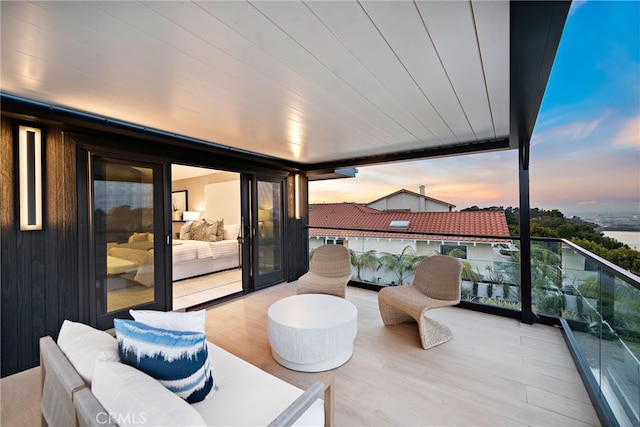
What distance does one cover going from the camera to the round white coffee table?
2.19 meters

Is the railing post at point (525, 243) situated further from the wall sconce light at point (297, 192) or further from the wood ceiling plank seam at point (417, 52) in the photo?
the wall sconce light at point (297, 192)

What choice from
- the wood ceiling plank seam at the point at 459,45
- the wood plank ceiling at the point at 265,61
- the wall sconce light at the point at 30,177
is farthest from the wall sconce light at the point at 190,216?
the wood ceiling plank seam at the point at 459,45

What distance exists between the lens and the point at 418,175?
23.6 ft

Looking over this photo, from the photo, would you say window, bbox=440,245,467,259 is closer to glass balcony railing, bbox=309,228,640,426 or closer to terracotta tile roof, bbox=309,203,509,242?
glass balcony railing, bbox=309,228,640,426

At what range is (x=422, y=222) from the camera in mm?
5129

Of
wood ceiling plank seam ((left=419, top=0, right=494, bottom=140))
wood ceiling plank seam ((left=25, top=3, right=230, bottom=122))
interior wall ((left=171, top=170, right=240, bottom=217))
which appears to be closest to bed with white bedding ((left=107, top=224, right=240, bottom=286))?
interior wall ((left=171, top=170, right=240, bottom=217))

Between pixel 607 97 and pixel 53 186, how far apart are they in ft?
19.3

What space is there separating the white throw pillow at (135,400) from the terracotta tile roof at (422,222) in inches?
145

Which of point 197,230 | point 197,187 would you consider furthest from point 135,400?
point 197,187

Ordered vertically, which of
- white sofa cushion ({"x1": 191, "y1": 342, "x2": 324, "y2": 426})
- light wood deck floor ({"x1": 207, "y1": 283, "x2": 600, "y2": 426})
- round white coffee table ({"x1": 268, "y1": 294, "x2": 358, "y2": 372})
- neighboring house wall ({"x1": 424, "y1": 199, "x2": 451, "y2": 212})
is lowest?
light wood deck floor ({"x1": 207, "y1": 283, "x2": 600, "y2": 426})

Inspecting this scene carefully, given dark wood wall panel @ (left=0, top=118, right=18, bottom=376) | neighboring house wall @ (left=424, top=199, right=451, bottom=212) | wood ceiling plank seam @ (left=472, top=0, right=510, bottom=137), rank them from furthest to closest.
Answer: neighboring house wall @ (left=424, top=199, right=451, bottom=212) → dark wood wall panel @ (left=0, top=118, right=18, bottom=376) → wood ceiling plank seam @ (left=472, top=0, right=510, bottom=137)

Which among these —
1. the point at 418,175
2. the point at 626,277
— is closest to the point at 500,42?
the point at 626,277

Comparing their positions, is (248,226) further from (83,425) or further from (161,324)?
(83,425)

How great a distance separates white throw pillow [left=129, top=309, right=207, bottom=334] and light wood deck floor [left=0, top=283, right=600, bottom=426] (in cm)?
77
